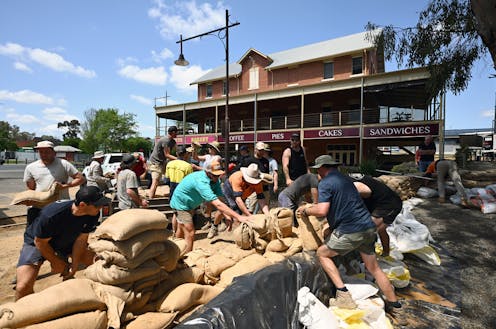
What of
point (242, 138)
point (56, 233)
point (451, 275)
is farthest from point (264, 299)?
point (242, 138)

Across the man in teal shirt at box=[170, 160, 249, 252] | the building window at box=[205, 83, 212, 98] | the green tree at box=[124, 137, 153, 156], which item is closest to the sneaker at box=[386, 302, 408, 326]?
the man in teal shirt at box=[170, 160, 249, 252]

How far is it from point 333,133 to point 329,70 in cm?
645

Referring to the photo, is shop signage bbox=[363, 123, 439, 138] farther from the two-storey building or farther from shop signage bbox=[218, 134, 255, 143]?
shop signage bbox=[218, 134, 255, 143]

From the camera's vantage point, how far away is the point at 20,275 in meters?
2.47

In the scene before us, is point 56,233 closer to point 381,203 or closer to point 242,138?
point 381,203

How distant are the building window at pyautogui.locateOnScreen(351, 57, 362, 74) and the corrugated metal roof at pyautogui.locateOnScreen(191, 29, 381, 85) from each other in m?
0.69

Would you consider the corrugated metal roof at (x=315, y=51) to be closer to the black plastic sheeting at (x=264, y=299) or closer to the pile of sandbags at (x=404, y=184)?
the pile of sandbags at (x=404, y=184)

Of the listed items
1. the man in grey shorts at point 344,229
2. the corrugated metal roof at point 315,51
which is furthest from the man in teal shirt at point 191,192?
the corrugated metal roof at point 315,51

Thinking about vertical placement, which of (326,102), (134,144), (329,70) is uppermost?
(329,70)

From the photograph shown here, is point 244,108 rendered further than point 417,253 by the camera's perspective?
Yes

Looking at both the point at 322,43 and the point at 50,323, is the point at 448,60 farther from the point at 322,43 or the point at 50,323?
the point at 322,43

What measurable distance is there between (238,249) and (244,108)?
770 inches

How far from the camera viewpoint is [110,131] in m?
38.4

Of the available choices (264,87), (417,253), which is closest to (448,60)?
(417,253)
